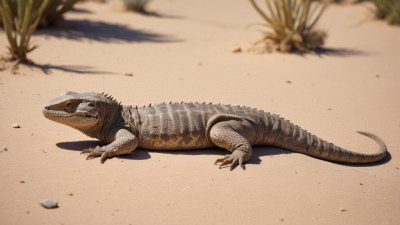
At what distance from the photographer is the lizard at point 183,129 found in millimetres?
5184

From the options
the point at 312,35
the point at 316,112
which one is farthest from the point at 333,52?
the point at 316,112

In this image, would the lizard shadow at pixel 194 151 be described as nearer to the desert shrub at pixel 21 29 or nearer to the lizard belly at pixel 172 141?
the lizard belly at pixel 172 141

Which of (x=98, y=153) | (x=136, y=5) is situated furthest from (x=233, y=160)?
(x=136, y=5)

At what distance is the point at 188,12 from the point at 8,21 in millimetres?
8585

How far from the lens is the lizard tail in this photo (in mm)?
5695

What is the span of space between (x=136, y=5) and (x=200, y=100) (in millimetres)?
8465

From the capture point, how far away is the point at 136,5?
15016 millimetres

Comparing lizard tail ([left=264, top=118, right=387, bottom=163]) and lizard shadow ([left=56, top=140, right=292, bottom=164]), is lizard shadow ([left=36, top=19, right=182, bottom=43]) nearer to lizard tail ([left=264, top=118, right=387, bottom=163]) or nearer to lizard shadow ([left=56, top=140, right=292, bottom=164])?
lizard shadow ([left=56, top=140, right=292, bottom=164])

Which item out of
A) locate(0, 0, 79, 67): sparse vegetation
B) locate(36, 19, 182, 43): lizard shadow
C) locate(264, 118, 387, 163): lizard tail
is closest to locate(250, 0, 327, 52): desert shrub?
locate(36, 19, 182, 43): lizard shadow

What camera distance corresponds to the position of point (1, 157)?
501 cm

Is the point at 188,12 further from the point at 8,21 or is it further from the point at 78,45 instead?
the point at 8,21

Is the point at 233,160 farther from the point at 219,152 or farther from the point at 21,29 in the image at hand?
the point at 21,29

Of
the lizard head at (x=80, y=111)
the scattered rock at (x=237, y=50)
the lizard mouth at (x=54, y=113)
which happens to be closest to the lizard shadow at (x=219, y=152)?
the lizard head at (x=80, y=111)

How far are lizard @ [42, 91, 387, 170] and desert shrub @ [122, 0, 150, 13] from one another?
10.0 metres
